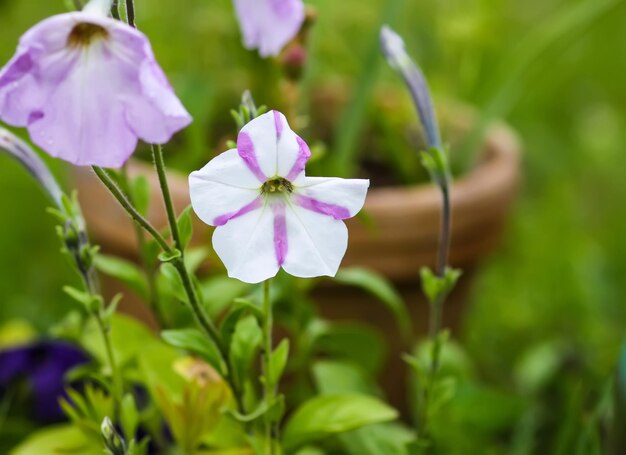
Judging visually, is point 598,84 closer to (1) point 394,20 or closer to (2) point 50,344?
(1) point 394,20

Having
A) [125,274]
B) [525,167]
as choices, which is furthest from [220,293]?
[525,167]

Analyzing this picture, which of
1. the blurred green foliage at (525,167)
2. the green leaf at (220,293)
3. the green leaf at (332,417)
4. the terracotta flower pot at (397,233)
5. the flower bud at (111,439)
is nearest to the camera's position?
the flower bud at (111,439)

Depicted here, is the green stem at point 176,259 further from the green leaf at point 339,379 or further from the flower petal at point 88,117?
the green leaf at point 339,379

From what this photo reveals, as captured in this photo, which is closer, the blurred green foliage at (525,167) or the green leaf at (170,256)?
the green leaf at (170,256)

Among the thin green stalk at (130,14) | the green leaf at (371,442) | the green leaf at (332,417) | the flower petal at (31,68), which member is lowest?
the green leaf at (371,442)

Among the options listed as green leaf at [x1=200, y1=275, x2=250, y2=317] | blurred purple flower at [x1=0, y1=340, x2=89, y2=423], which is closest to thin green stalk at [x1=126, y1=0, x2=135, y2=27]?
green leaf at [x1=200, y1=275, x2=250, y2=317]

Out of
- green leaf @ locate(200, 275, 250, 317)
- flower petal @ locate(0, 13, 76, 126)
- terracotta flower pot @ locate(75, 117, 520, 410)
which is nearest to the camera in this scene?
flower petal @ locate(0, 13, 76, 126)

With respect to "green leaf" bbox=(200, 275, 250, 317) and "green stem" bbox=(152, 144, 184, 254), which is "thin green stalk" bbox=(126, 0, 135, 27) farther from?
"green leaf" bbox=(200, 275, 250, 317)

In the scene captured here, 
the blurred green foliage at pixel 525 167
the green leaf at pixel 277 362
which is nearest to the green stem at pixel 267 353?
the green leaf at pixel 277 362
